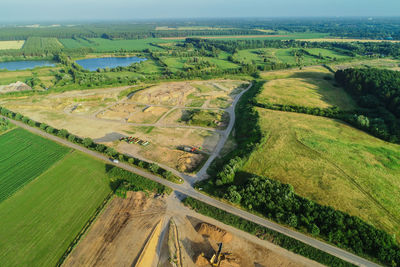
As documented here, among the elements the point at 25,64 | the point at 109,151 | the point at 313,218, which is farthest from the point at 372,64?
the point at 25,64

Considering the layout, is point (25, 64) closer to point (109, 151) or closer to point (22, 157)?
point (22, 157)

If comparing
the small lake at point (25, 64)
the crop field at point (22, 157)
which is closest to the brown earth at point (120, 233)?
the crop field at point (22, 157)

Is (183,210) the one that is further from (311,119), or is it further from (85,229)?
(311,119)

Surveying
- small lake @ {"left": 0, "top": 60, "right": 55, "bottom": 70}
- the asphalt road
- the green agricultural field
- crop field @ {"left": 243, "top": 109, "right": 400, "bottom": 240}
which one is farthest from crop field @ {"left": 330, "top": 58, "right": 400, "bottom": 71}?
small lake @ {"left": 0, "top": 60, "right": 55, "bottom": 70}

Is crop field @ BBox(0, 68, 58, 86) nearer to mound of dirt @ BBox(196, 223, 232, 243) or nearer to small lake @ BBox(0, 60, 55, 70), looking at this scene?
small lake @ BBox(0, 60, 55, 70)

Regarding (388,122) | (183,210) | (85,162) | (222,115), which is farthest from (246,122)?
(85,162)

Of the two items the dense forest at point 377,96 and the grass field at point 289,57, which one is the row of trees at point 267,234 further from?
the grass field at point 289,57
